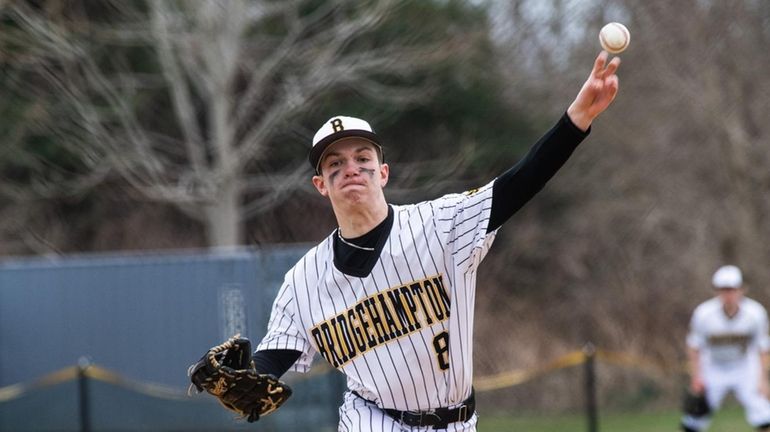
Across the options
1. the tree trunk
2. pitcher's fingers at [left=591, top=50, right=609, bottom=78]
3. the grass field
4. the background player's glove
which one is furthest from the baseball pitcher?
the tree trunk

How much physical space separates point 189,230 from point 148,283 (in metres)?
7.54

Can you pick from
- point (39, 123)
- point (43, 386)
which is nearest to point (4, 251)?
point (39, 123)

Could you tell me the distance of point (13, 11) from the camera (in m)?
13.3

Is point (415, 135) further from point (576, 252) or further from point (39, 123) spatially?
point (39, 123)

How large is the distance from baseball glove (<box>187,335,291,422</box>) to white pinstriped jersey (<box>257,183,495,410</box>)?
0.30 meters

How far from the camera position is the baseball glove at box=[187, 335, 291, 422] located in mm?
4363

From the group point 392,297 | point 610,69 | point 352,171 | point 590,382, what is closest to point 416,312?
point 392,297

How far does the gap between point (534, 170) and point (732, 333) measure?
318 inches

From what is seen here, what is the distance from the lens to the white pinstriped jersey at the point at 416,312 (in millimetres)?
4449

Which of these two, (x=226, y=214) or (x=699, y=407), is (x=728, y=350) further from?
(x=226, y=214)

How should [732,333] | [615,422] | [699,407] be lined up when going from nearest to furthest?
1. [699,407]
2. [732,333]
3. [615,422]

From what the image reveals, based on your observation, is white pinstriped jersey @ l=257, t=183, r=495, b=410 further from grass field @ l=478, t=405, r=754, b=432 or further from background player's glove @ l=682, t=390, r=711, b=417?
grass field @ l=478, t=405, r=754, b=432

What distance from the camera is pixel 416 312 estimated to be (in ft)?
14.6

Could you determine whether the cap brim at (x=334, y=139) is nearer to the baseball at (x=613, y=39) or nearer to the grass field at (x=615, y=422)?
the baseball at (x=613, y=39)
